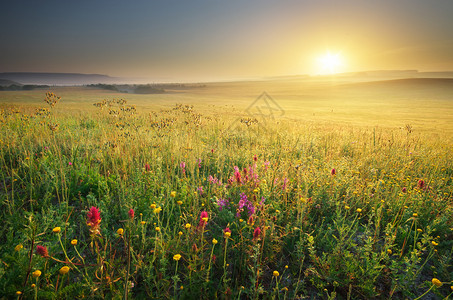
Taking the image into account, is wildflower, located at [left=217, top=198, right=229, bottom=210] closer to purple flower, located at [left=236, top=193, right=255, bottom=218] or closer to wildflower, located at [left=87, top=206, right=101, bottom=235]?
purple flower, located at [left=236, top=193, right=255, bottom=218]

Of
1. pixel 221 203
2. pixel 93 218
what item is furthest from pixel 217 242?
pixel 93 218

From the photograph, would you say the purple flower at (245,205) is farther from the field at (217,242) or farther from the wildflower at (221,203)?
the wildflower at (221,203)

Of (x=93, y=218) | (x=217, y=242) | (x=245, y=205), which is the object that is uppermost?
(x=93, y=218)

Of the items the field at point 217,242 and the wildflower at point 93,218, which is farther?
the field at point 217,242

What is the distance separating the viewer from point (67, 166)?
3838mm

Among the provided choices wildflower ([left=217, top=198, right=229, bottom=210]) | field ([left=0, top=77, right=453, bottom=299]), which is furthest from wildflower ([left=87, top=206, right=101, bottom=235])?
wildflower ([left=217, top=198, right=229, bottom=210])

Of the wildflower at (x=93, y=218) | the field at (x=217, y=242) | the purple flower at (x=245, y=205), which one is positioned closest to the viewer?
the wildflower at (x=93, y=218)

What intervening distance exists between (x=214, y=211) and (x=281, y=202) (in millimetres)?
927

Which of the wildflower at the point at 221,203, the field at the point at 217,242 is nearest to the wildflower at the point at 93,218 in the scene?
the field at the point at 217,242

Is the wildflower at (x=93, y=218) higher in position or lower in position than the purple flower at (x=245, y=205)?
higher

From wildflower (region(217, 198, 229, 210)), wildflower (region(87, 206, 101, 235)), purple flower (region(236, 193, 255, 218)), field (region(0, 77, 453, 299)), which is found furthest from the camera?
wildflower (region(217, 198, 229, 210))

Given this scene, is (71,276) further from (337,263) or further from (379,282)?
(379,282)

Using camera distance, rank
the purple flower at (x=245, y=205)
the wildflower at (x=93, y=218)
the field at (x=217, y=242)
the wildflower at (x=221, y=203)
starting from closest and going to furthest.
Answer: the wildflower at (x=93, y=218)
the field at (x=217, y=242)
the purple flower at (x=245, y=205)
the wildflower at (x=221, y=203)

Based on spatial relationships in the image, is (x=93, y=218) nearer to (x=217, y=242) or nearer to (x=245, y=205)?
(x=217, y=242)
